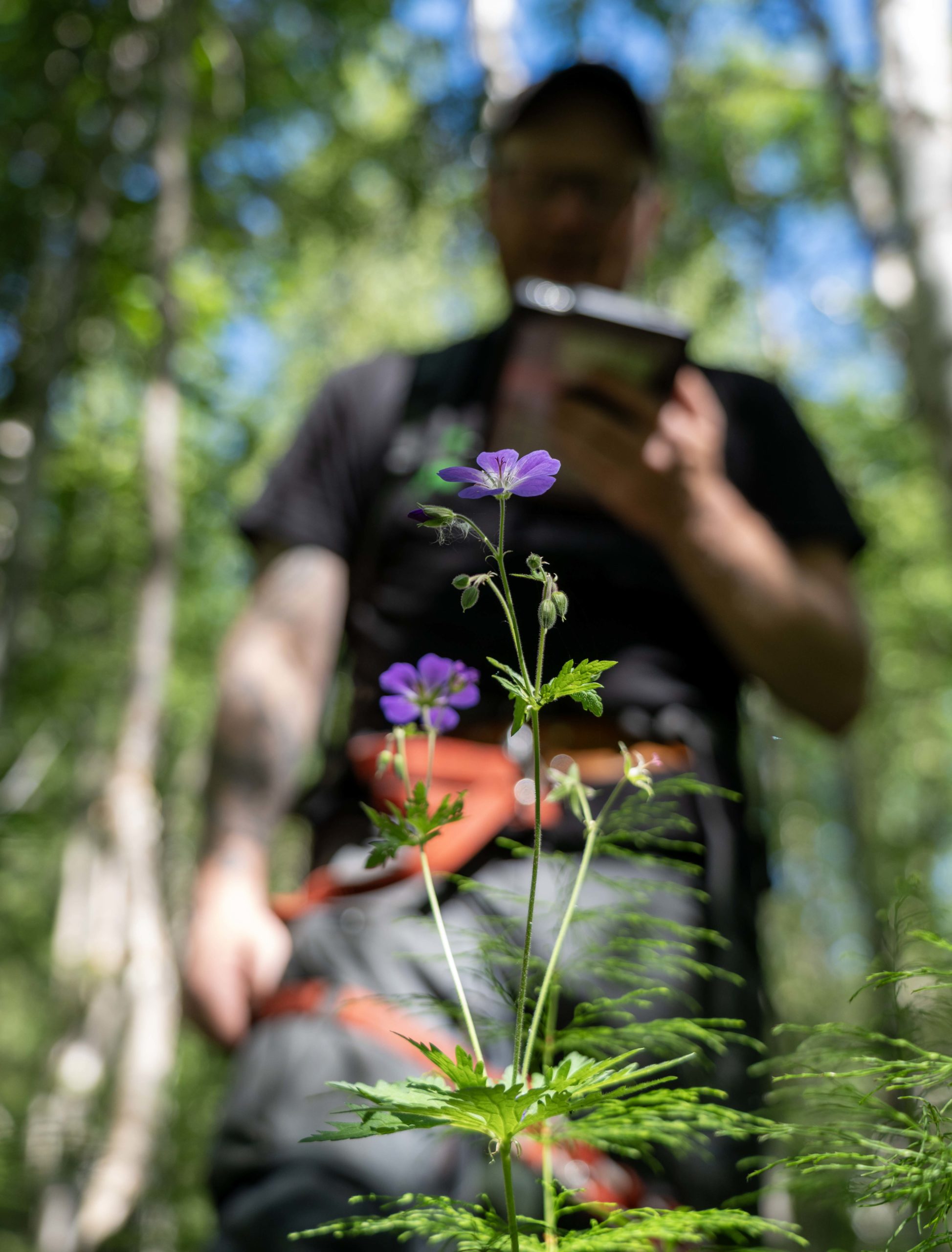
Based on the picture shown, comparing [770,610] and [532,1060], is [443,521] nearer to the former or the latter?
[532,1060]

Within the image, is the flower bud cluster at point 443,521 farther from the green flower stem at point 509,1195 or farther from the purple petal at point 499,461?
the green flower stem at point 509,1195

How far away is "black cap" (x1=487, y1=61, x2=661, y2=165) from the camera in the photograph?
8.57 feet

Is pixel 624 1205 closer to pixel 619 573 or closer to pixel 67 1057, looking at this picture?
pixel 619 573

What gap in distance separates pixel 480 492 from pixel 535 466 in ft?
0.13

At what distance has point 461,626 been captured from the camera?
1.28 m

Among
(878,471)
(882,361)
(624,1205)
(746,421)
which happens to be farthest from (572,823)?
(882,361)

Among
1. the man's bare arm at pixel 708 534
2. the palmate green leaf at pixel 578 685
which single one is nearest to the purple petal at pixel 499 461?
the palmate green leaf at pixel 578 685

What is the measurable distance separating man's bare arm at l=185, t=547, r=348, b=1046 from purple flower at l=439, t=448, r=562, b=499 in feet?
4.85

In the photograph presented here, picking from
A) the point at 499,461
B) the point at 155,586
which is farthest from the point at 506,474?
the point at 155,586

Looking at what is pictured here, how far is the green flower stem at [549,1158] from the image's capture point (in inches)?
25.1

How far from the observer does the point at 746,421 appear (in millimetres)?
2105

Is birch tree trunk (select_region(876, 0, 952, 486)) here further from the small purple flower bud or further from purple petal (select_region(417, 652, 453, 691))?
the small purple flower bud

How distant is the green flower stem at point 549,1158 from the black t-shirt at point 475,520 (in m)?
0.38

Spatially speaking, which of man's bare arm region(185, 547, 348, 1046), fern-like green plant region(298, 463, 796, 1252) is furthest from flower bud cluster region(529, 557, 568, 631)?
man's bare arm region(185, 547, 348, 1046)
